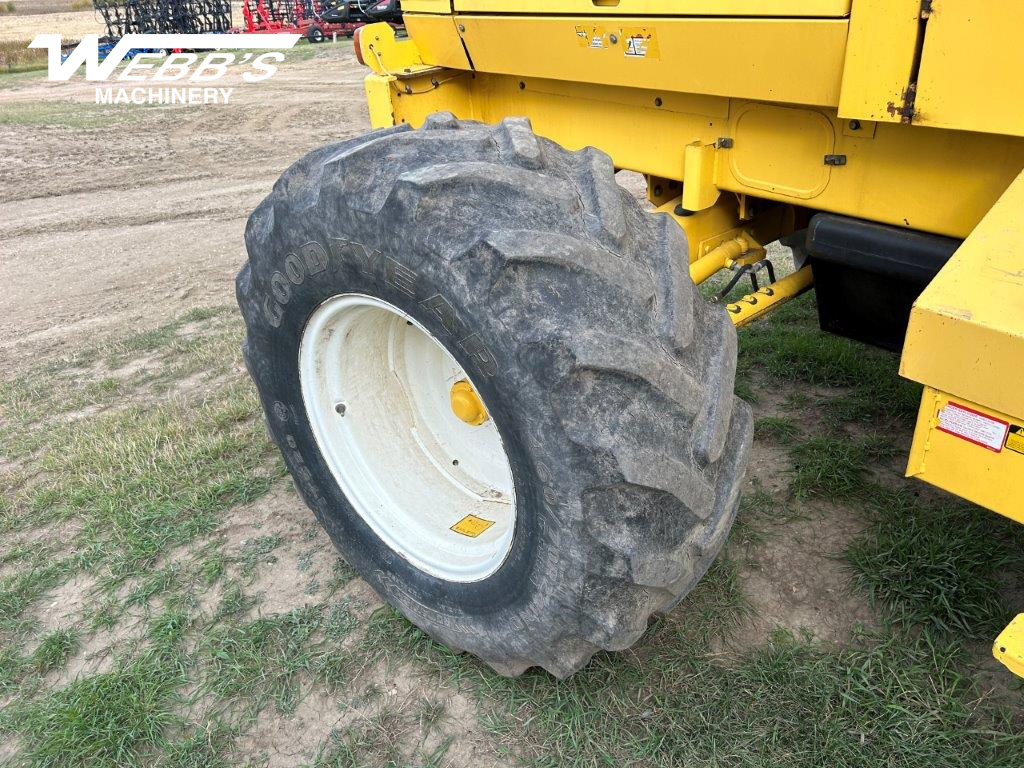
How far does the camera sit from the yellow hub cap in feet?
7.18

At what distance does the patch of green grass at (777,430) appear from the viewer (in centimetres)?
312

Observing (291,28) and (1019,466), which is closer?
(1019,466)

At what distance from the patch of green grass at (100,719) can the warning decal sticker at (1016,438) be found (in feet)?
6.93

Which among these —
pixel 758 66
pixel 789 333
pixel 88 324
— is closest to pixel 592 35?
pixel 758 66

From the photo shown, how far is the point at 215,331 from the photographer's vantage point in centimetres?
472

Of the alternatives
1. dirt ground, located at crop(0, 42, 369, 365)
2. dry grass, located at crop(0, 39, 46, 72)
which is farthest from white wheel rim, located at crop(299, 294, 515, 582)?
dry grass, located at crop(0, 39, 46, 72)

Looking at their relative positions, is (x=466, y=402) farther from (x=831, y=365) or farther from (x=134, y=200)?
(x=134, y=200)

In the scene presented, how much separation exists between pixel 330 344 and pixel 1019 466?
1.66 meters

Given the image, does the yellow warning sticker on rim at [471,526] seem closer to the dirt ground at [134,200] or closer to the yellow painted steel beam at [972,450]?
the yellow painted steel beam at [972,450]

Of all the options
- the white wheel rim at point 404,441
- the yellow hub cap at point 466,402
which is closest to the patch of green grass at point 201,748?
the white wheel rim at point 404,441

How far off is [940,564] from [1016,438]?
3.76ft

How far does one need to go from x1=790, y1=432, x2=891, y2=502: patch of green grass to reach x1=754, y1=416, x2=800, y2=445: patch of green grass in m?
0.06

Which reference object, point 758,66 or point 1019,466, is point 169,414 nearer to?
point 758,66

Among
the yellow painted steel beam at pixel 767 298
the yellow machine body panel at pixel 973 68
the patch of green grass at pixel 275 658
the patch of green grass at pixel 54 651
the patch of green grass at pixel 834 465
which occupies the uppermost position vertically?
the yellow machine body panel at pixel 973 68
